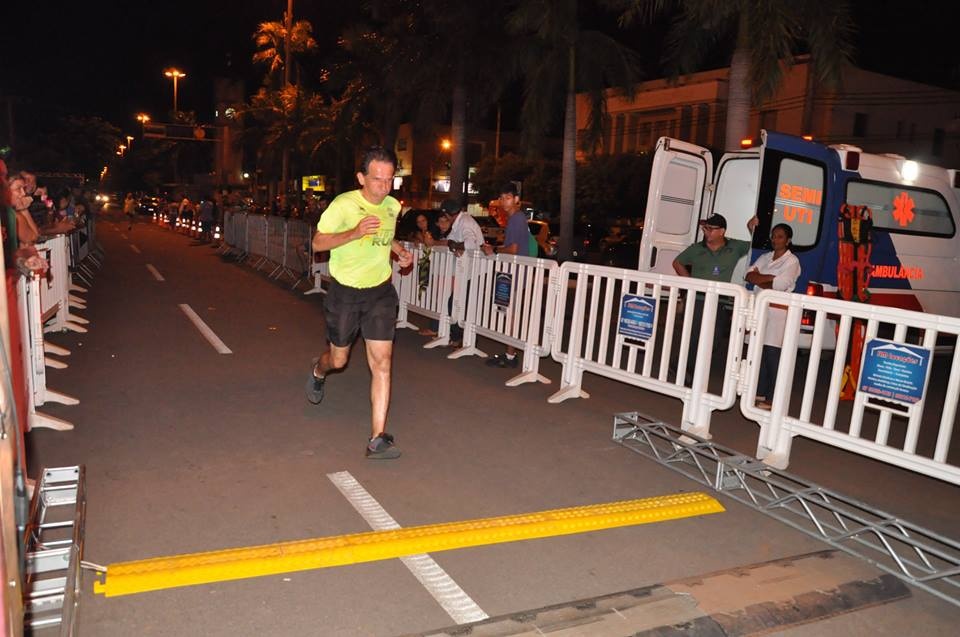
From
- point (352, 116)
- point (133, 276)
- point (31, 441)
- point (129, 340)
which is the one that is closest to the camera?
point (31, 441)

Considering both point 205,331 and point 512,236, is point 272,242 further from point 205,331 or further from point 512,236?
point 512,236

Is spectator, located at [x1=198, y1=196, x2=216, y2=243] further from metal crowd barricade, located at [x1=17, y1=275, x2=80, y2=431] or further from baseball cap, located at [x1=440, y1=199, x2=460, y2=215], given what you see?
metal crowd barricade, located at [x1=17, y1=275, x2=80, y2=431]

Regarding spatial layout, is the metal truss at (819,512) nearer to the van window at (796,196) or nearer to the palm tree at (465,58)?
the van window at (796,196)

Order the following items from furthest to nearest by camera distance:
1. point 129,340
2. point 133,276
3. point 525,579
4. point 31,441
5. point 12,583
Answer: point 133,276 < point 129,340 < point 31,441 < point 525,579 < point 12,583

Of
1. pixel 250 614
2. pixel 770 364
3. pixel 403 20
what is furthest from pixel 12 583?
pixel 403 20

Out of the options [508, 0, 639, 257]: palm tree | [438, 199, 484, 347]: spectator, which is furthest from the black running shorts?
[508, 0, 639, 257]: palm tree

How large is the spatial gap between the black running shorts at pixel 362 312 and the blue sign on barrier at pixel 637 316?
2.24 metres

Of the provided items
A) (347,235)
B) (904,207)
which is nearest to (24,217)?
(347,235)

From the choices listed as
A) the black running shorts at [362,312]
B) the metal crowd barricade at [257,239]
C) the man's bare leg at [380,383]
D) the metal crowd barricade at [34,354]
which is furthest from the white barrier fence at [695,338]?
the metal crowd barricade at [257,239]

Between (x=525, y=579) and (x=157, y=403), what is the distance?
170 inches

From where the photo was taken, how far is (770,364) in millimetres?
7102

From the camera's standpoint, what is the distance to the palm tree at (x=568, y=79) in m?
21.3

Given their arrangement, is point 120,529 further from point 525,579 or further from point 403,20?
→ point 403,20

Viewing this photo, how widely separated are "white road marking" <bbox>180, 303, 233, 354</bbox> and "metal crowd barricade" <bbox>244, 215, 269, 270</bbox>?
22.1 feet
